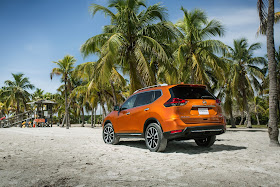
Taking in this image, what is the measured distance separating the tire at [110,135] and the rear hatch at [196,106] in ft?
10.3

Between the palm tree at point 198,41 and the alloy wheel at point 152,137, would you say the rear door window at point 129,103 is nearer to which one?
the alloy wheel at point 152,137

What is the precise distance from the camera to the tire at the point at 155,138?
6.48 m

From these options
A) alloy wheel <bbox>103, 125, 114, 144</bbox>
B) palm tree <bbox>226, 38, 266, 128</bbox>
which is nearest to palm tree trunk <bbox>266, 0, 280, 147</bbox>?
alloy wheel <bbox>103, 125, 114, 144</bbox>

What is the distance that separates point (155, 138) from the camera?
22.1 ft

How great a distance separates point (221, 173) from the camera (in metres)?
4.32

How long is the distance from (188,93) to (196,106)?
0.43 metres

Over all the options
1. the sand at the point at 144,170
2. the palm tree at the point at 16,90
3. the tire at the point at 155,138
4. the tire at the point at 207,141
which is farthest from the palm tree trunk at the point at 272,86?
the palm tree at the point at 16,90

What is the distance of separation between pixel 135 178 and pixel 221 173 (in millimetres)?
1539

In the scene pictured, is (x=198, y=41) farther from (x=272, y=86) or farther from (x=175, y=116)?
(x=175, y=116)

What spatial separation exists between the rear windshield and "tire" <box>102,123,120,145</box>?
3107 millimetres

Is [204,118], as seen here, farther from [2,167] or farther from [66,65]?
[66,65]

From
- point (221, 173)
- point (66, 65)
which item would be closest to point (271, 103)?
point (221, 173)

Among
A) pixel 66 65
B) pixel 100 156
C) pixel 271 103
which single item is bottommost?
pixel 100 156

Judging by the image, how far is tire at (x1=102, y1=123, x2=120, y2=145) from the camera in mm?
8633
